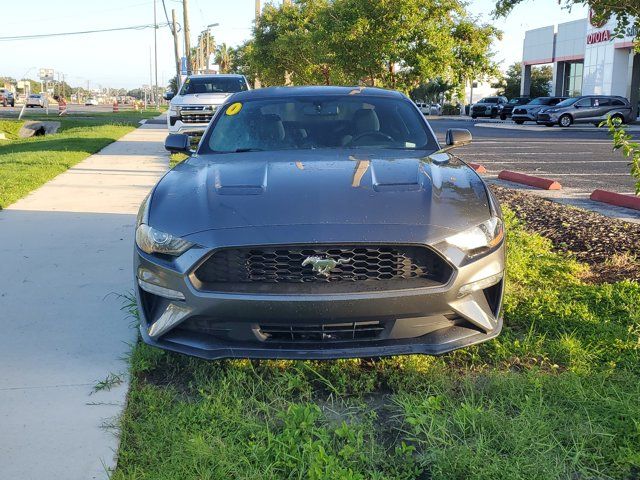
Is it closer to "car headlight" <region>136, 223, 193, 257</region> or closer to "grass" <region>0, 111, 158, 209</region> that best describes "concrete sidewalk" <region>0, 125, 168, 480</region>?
"car headlight" <region>136, 223, 193, 257</region>

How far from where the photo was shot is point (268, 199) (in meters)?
3.42

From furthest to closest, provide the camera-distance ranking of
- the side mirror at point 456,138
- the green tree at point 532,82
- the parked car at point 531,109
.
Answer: the green tree at point 532,82, the parked car at point 531,109, the side mirror at point 456,138

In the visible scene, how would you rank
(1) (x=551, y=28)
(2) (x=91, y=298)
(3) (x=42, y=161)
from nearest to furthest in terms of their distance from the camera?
(2) (x=91, y=298) < (3) (x=42, y=161) < (1) (x=551, y=28)

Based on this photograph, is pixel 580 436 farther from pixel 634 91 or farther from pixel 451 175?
pixel 634 91

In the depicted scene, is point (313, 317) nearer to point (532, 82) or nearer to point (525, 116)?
point (525, 116)

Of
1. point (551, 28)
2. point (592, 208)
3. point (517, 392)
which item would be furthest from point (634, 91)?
point (517, 392)

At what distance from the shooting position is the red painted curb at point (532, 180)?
10.1m

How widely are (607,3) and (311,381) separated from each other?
3625mm

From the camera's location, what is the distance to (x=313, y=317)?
3.08m

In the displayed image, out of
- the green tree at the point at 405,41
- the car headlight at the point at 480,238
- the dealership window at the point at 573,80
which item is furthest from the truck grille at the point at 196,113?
the dealership window at the point at 573,80

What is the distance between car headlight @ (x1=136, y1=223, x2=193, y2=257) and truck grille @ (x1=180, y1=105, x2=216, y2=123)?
12.3m

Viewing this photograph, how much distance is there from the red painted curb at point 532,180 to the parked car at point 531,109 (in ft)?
85.5

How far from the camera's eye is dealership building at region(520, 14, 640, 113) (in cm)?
4044

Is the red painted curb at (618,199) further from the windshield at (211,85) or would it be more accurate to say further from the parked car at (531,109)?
the parked car at (531,109)
